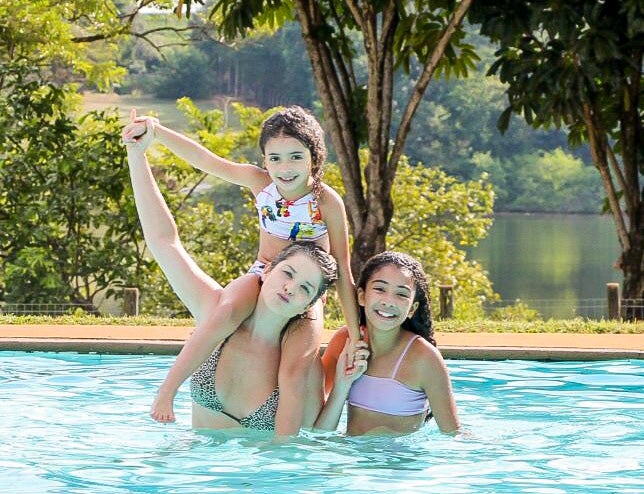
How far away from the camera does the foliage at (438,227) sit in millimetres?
25797

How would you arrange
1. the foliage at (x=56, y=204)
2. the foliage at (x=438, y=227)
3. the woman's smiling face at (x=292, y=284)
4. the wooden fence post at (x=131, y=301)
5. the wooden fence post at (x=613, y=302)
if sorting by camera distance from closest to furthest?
1. the woman's smiling face at (x=292, y=284)
2. the wooden fence post at (x=131, y=301)
3. the wooden fence post at (x=613, y=302)
4. the foliage at (x=56, y=204)
5. the foliage at (x=438, y=227)

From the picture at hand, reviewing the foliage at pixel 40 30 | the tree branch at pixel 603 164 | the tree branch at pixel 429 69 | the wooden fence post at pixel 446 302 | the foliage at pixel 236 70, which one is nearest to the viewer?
the tree branch at pixel 429 69

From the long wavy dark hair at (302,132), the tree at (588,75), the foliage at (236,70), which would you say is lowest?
the long wavy dark hair at (302,132)

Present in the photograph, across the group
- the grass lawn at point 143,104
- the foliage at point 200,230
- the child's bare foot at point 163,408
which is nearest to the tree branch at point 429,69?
the foliage at point 200,230

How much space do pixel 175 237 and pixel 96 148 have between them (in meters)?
9.32

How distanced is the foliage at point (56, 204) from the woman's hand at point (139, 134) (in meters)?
9.27

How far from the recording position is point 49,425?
259 inches

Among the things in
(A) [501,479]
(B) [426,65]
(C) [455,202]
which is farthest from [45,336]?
(C) [455,202]

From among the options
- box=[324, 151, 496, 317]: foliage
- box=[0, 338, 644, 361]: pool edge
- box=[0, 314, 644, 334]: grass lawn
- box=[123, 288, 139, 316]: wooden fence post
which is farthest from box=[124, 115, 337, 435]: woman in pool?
box=[324, 151, 496, 317]: foliage

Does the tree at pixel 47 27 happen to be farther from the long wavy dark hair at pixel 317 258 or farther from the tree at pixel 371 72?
the long wavy dark hair at pixel 317 258

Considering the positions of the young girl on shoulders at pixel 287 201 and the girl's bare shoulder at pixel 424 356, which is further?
the girl's bare shoulder at pixel 424 356

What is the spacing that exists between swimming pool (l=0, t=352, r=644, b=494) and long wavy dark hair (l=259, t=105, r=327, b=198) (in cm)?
119

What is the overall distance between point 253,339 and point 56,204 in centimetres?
965

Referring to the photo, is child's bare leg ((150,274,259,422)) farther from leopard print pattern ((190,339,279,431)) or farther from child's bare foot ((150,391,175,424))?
leopard print pattern ((190,339,279,431))
